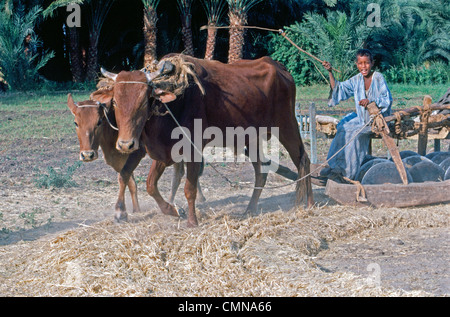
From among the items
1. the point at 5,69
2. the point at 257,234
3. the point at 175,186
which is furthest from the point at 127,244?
the point at 5,69

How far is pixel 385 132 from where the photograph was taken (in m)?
7.61

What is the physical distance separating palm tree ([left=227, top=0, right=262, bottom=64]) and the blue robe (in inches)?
498

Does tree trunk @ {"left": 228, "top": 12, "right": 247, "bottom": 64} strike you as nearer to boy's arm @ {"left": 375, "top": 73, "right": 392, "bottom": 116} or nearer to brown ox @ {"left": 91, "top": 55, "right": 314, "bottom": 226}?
brown ox @ {"left": 91, "top": 55, "right": 314, "bottom": 226}

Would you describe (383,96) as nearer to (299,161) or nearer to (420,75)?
(299,161)

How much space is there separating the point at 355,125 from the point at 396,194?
1132mm

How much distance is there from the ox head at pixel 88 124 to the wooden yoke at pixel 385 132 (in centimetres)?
334

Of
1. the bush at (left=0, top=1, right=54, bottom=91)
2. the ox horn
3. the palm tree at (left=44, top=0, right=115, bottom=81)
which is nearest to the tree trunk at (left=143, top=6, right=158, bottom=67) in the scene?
the palm tree at (left=44, top=0, right=115, bottom=81)

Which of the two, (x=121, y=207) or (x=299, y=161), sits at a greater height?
(x=299, y=161)

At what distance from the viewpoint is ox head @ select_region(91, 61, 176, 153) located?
615 cm

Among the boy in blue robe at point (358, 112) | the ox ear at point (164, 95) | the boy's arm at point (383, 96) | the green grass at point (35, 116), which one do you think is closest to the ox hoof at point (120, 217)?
the ox ear at point (164, 95)

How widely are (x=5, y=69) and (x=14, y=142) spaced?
913 centimetres

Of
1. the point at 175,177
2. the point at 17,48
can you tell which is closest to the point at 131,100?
the point at 175,177

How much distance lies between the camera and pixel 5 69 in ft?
68.8

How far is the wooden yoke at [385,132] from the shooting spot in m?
7.54
